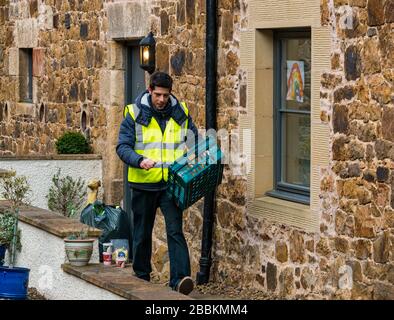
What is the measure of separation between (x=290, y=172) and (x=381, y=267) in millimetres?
2222

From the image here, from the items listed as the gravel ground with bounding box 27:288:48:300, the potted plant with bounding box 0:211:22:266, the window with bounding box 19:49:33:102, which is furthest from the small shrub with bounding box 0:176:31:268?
the window with bounding box 19:49:33:102

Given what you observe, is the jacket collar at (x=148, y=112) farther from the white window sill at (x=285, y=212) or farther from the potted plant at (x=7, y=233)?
the potted plant at (x=7, y=233)

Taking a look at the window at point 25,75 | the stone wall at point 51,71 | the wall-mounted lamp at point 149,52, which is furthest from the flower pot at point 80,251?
the window at point 25,75

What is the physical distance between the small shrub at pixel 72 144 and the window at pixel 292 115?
454 cm

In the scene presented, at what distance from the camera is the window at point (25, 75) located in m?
19.9

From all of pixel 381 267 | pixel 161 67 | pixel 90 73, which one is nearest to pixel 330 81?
Answer: pixel 381 267

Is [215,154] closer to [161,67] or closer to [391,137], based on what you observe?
[391,137]

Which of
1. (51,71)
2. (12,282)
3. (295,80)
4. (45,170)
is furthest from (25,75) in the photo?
(12,282)

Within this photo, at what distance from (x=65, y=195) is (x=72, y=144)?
100 cm

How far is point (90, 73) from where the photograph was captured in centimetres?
1667

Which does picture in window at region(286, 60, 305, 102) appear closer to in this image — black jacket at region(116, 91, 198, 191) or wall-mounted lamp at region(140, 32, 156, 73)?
black jacket at region(116, 91, 198, 191)

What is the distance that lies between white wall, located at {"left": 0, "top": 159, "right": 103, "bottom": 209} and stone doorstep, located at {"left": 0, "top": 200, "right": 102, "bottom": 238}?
272 cm

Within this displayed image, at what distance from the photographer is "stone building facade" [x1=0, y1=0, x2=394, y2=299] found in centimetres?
1048

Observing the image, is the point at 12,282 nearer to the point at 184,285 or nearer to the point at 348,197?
the point at 184,285
